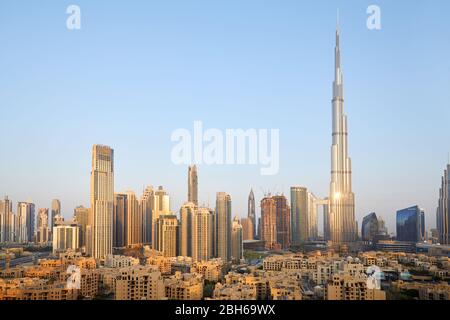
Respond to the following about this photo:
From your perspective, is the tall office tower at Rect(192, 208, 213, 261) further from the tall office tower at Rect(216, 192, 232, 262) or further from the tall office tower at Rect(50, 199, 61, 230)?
the tall office tower at Rect(50, 199, 61, 230)

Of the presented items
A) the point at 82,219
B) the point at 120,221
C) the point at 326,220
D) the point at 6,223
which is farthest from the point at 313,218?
the point at 6,223

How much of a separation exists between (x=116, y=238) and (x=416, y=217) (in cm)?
343

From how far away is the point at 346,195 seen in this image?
19.4 ft

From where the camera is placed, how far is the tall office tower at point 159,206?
5.16 m

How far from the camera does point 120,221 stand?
5633mm

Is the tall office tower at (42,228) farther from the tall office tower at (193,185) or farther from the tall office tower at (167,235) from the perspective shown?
the tall office tower at (193,185)

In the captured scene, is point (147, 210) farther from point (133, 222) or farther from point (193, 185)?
point (193, 185)

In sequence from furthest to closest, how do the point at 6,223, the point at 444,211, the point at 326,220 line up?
the point at 326,220 < the point at 6,223 < the point at 444,211

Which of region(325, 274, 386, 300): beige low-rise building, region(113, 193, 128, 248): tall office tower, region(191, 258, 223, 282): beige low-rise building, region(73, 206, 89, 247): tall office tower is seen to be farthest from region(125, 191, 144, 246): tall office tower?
region(325, 274, 386, 300): beige low-rise building

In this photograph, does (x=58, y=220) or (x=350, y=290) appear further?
(x=58, y=220)

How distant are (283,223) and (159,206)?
5.92ft

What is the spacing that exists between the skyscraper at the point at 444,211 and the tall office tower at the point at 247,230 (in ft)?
7.10
